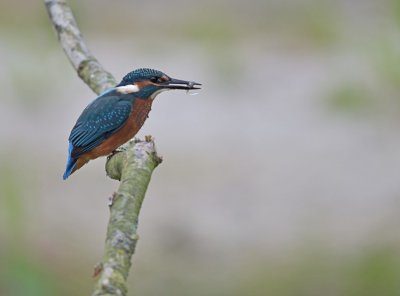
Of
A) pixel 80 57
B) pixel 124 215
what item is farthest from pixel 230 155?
pixel 124 215

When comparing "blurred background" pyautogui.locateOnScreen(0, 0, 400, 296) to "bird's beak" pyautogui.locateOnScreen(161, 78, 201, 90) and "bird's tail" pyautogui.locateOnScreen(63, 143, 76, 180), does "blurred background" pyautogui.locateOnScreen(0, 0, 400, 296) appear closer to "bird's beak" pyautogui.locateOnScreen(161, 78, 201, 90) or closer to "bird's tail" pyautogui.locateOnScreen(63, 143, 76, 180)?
"bird's tail" pyautogui.locateOnScreen(63, 143, 76, 180)

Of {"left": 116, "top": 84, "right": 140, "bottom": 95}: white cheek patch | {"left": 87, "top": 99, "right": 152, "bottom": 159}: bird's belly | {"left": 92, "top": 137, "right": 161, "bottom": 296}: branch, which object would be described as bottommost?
{"left": 92, "top": 137, "right": 161, "bottom": 296}: branch

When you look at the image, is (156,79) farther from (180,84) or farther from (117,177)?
(117,177)

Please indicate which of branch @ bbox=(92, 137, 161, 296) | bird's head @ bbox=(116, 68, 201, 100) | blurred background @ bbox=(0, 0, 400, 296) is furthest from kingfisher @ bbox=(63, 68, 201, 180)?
blurred background @ bbox=(0, 0, 400, 296)

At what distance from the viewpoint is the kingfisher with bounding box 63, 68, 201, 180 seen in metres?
1.98

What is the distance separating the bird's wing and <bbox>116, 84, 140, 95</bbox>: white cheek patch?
16 mm

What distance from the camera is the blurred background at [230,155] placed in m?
4.61

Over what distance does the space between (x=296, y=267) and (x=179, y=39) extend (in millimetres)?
3517

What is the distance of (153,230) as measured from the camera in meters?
5.13

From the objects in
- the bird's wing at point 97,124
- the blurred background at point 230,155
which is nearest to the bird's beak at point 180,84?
the bird's wing at point 97,124

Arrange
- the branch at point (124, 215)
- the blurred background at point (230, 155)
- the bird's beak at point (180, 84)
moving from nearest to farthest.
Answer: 1. the branch at point (124, 215)
2. the bird's beak at point (180, 84)
3. the blurred background at point (230, 155)

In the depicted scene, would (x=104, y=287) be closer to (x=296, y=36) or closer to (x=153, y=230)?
(x=153, y=230)

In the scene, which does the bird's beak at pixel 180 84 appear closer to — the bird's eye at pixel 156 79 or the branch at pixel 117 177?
the bird's eye at pixel 156 79

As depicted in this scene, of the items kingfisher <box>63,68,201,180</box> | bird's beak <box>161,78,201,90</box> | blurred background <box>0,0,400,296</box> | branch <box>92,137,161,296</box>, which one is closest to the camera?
branch <box>92,137,161,296</box>
